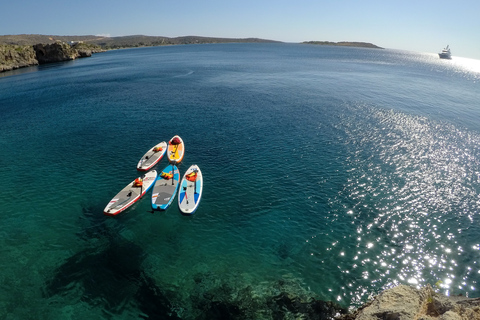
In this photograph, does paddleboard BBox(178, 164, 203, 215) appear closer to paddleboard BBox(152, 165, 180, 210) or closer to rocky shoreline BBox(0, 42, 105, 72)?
paddleboard BBox(152, 165, 180, 210)

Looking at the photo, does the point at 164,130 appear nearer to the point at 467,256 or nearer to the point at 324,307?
the point at 324,307

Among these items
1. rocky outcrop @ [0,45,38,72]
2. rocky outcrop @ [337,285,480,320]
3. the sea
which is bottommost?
the sea

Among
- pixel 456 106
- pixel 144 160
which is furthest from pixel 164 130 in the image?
pixel 456 106

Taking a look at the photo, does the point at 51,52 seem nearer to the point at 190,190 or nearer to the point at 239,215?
the point at 190,190

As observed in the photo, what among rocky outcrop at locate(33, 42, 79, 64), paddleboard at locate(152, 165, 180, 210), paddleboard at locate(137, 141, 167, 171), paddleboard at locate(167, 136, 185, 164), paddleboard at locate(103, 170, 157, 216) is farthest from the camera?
rocky outcrop at locate(33, 42, 79, 64)

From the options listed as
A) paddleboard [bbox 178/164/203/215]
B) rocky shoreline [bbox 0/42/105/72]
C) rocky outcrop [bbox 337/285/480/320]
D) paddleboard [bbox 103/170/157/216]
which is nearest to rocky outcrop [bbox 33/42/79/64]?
rocky shoreline [bbox 0/42/105/72]
